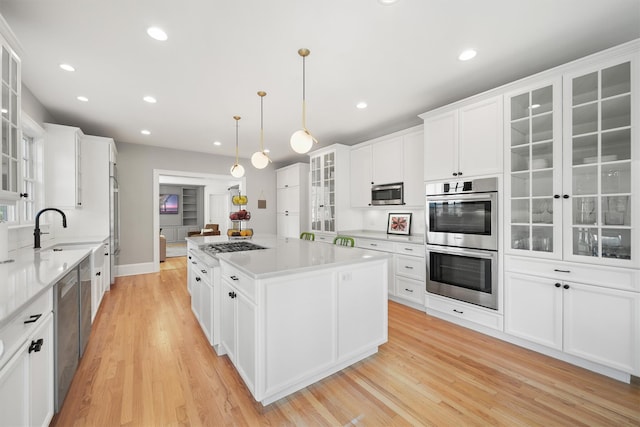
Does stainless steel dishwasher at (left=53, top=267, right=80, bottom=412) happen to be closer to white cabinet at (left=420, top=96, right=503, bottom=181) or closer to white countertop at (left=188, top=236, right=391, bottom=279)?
white countertop at (left=188, top=236, right=391, bottom=279)

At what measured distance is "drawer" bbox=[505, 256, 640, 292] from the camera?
1.93 meters

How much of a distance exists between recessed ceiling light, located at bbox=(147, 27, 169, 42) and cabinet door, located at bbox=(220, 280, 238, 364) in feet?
6.53

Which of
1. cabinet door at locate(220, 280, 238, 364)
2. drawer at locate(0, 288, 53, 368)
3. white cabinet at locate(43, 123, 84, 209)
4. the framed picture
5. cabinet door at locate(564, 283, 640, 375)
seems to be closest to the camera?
drawer at locate(0, 288, 53, 368)

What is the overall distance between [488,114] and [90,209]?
5.48m

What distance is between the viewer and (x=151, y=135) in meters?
4.74

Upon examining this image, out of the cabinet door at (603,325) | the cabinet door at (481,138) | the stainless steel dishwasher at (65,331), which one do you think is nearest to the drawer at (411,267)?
the cabinet door at (481,138)

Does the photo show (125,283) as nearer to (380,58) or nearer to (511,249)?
(380,58)

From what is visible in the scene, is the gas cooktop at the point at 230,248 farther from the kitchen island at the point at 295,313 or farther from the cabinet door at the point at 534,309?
the cabinet door at the point at 534,309

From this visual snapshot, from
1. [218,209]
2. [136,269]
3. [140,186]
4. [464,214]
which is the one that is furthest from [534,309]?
[218,209]

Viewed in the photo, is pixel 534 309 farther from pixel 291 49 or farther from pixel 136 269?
pixel 136 269

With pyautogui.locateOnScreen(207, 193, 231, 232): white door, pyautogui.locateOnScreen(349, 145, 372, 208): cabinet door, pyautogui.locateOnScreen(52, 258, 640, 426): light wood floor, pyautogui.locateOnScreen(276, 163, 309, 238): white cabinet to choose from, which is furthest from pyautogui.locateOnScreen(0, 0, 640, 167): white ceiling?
pyautogui.locateOnScreen(207, 193, 231, 232): white door

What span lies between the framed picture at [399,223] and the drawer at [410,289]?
86 centimetres

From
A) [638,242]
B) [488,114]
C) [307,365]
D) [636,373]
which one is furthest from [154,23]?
[636,373]

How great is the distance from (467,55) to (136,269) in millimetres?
6328
